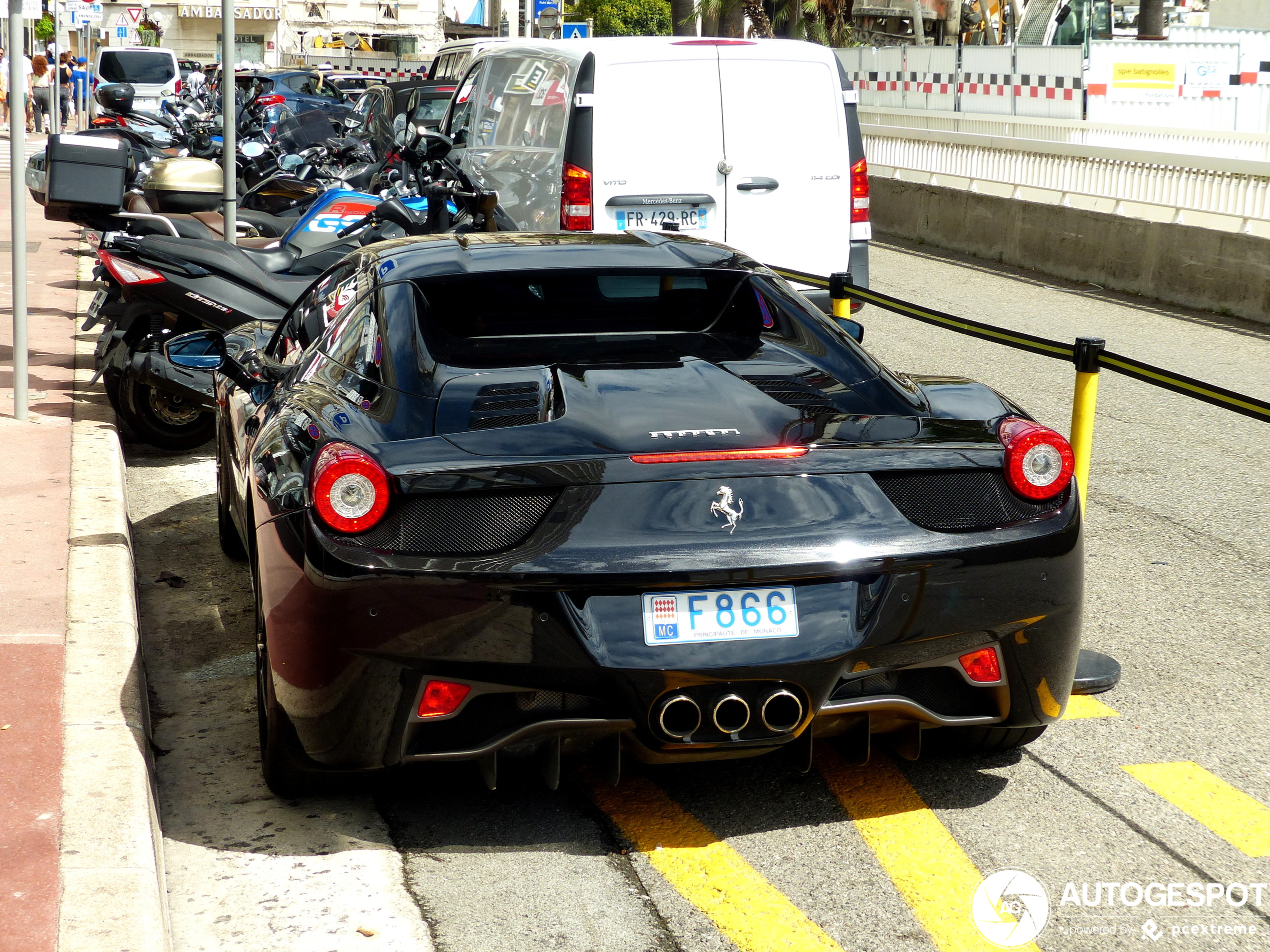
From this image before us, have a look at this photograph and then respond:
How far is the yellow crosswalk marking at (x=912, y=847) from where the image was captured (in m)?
3.46

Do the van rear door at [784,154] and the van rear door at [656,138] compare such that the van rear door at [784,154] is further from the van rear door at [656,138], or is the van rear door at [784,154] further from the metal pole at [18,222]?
the metal pole at [18,222]

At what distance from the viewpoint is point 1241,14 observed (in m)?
33.8

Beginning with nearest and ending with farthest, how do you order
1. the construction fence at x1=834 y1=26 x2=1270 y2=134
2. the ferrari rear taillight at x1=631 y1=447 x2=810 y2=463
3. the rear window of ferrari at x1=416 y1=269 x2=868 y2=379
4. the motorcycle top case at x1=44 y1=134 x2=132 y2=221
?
the ferrari rear taillight at x1=631 y1=447 x2=810 y2=463 < the rear window of ferrari at x1=416 y1=269 x2=868 y2=379 < the motorcycle top case at x1=44 y1=134 x2=132 y2=221 < the construction fence at x1=834 y1=26 x2=1270 y2=134

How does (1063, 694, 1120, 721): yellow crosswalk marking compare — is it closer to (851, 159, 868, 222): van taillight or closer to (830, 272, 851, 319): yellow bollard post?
(830, 272, 851, 319): yellow bollard post

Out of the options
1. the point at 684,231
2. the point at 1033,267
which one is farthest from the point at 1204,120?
the point at 684,231

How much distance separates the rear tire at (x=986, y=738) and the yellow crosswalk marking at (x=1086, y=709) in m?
0.44

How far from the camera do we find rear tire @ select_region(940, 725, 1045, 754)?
4.27 m

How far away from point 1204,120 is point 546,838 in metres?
19.1

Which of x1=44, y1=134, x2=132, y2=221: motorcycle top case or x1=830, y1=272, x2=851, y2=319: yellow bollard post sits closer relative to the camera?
x1=830, y1=272, x2=851, y2=319: yellow bollard post

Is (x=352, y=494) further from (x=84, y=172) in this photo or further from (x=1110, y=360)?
(x=84, y=172)

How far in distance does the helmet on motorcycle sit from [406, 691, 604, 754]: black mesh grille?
64.9 feet

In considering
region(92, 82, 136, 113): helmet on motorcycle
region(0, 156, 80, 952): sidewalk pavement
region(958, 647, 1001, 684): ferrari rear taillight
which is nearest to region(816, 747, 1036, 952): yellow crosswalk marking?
region(958, 647, 1001, 684): ferrari rear taillight

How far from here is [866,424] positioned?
3850mm

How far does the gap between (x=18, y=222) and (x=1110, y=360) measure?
18.8ft
